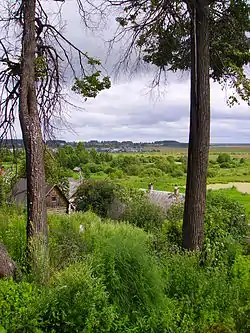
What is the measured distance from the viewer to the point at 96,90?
20.0ft

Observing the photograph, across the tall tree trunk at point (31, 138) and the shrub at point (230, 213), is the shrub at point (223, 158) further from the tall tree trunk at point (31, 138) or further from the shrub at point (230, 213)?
the tall tree trunk at point (31, 138)

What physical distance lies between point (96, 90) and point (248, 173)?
38649 millimetres

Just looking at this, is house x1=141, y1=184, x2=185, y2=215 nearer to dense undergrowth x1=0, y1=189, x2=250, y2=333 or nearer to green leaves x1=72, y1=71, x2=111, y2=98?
green leaves x1=72, y1=71, x2=111, y2=98

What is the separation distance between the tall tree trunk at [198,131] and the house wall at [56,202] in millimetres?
12184

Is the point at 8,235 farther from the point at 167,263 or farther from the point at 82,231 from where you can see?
Result: the point at 167,263

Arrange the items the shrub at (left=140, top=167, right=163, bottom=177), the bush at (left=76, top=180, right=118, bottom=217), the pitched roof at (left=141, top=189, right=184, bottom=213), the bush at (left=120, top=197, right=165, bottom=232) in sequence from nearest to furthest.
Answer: the bush at (left=120, top=197, right=165, bottom=232)
the pitched roof at (left=141, top=189, right=184, bottom=213)
the bush at (left=76, top=180, right=118, bottom=217)
the shrub at (left=140, top=167, right=163, bottom=177)

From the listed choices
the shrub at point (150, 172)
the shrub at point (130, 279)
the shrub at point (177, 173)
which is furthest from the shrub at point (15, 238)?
the shrub at point (177, 173)

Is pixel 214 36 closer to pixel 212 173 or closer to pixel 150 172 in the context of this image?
pixel 150 172

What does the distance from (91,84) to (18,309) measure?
352 centimetres

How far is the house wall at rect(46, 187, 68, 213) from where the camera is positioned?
17.6 meters

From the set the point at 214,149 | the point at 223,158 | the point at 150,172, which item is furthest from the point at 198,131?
the point at 223,158

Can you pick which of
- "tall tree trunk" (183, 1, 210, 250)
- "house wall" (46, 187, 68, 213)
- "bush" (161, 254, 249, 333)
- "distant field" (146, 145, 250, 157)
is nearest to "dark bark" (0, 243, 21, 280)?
"bush" (161, 254, 249, 333)

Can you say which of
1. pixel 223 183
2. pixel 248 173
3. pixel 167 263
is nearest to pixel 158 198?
pixel 167 263

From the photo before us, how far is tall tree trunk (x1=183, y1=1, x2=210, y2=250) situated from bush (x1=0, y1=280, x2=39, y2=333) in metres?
2.75
